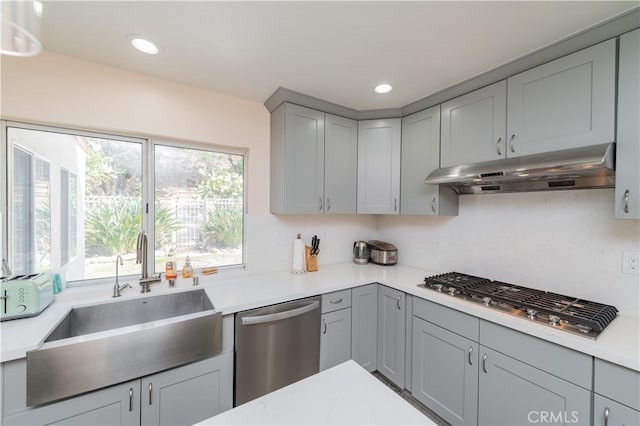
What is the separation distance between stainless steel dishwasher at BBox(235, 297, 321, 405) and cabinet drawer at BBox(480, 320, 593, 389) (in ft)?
3.49

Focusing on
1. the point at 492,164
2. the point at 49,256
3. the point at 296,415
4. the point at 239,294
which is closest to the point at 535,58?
the point at 492,164

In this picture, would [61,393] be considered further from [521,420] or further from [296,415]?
[521,420]

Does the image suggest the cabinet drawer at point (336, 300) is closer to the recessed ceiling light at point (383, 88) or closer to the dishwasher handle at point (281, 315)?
the dishwasher handle at point (281, 315)

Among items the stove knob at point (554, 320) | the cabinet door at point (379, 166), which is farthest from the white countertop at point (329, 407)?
the cabinet door at point (379, 166)

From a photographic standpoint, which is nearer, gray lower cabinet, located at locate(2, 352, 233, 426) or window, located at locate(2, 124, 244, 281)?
gray lower cabinet, located at locate(2, 352, 233, 426)

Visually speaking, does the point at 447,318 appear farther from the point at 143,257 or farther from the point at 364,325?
the point at 143,257

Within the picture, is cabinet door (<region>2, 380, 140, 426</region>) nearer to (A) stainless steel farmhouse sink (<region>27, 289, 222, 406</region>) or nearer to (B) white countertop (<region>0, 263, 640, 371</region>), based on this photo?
(A) stainless steel farmhouse sink (<region>27, 289, 222, 406</region>)

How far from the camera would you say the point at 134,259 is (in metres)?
1.83

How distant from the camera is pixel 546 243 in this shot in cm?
166

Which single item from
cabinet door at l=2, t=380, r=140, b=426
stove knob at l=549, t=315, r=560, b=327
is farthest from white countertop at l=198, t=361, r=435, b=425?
stove knob at l=549, t=315, r=560, b=327

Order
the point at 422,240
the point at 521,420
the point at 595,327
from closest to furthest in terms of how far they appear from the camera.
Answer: the point at 595,327
the point at 521,420
the point at 422,240

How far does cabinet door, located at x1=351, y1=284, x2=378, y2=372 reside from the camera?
204 centimetres

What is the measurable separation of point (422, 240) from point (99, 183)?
8.67ft

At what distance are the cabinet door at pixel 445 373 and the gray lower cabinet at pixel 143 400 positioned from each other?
50.5 inches
